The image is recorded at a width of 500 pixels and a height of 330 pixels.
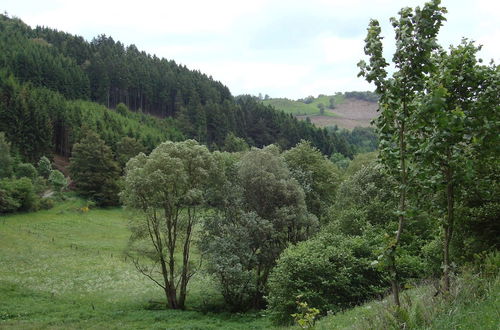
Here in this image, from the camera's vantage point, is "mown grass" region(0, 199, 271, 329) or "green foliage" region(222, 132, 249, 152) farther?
"green foliage" region(222, 132, 249, 152)

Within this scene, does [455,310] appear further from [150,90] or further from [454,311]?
[150,90]

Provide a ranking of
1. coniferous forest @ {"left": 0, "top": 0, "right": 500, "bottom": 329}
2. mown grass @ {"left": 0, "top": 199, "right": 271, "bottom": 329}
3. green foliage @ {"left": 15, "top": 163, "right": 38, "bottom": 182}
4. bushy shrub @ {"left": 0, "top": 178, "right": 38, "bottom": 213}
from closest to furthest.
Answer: coniferous forest @ {"left": 0, "top": 0, "right": 500, "bottom": 329} < mown grass @ {"left": 0, "top": 199, "right": 271, "bottom": 329} < bushy shrub @ {"left": 0, "top": 178, "right": 38, "bottom": 213} < green foliage @ {"left": 15, "top": 163, "right": 38, "bottom": 182}

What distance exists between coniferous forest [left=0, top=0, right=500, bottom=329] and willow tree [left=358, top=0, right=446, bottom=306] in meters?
0.03

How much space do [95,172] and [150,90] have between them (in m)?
92.2

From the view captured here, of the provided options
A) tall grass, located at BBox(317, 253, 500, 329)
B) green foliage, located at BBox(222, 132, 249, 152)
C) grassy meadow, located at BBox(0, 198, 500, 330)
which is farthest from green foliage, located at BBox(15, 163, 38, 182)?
tall grass, located at BBox(317, 253, 500, 329)

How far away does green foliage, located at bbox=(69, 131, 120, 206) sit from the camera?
3187 inches

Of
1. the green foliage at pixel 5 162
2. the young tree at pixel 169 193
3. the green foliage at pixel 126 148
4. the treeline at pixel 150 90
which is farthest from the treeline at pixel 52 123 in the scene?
the young tree at pixel 169 193

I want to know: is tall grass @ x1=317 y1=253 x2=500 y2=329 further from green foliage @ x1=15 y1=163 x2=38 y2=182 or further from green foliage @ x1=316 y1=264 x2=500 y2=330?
green foliage @ x1=15 y1=163 x2=38 y2=182

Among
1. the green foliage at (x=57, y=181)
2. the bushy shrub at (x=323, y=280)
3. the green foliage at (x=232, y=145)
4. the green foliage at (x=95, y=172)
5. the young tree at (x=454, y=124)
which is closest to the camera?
the young tree at (x=454, y=124)

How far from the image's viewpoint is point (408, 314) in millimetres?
9766

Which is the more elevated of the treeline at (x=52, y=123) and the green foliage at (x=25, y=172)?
the treeline at (x=52, y=123)

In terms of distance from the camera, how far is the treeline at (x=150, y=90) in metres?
143

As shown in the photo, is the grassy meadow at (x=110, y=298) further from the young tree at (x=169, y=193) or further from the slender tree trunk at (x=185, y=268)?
the young tree at (x=169, y=193)

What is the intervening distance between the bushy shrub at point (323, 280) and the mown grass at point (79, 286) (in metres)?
2.80
